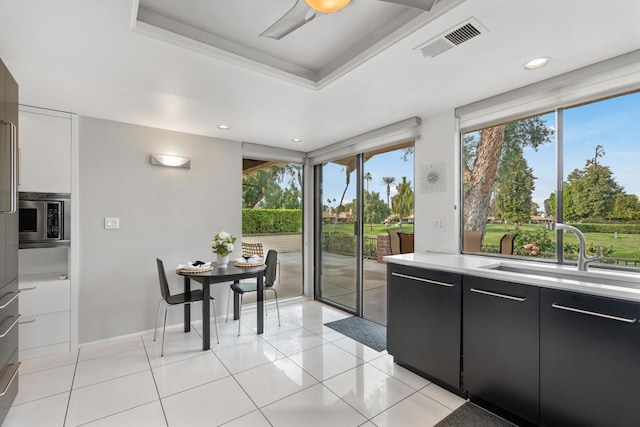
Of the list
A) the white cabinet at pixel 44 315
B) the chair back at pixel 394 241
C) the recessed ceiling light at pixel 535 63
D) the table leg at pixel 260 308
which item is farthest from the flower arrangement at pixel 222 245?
the recessed ceiling light at pixel 535 63

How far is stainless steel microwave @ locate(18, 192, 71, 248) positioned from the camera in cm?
272

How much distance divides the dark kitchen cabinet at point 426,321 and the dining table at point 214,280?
1441 mm

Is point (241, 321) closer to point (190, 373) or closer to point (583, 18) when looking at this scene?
point (190, 373)

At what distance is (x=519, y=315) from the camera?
1.83 metres

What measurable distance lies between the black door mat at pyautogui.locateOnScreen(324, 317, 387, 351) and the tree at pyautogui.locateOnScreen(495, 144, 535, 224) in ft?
5.54

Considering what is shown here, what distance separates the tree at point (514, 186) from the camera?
2.48 meters

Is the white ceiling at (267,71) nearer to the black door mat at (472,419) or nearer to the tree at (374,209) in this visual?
the tree at (374,209)

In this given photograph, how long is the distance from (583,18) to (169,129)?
143 inches

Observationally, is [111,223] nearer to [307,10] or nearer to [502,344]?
[307,10]

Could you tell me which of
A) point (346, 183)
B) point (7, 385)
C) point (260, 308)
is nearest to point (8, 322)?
point (7, 385)

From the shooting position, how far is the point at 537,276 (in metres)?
1.96

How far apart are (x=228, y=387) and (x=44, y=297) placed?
1.99 metres

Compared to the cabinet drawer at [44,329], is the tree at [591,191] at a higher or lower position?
higher

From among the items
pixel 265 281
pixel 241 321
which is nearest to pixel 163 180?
pixel 265 281
